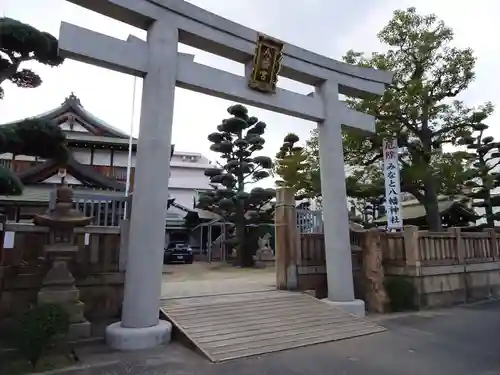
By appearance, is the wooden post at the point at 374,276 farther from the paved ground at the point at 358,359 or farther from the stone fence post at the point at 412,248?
the paved ground at the point at 358,359

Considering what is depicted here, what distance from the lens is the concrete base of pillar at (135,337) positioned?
499cm

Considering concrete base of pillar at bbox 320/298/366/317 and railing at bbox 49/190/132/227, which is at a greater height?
railing at bbox 49/190/132/227

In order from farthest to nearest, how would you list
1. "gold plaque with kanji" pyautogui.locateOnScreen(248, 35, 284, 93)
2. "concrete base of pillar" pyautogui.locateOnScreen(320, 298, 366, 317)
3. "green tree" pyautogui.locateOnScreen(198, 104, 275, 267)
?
1. "green tree" pyautogui.locateOnScreen(198, 104, 275, 267)
2. "concrete base of pillar" pyautogui.locateOnScreen(320, 298, 366, 317)
3. "gold plaque with kanji" pyautogui.locateOnScreen(248, 35, 284, 93)

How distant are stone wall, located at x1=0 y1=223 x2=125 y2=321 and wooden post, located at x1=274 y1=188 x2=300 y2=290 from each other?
11.5ft

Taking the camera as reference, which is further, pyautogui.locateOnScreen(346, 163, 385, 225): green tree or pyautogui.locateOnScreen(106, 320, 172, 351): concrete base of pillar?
pyautogui.locateOnScreen(346, 163, 385, 225): green tree

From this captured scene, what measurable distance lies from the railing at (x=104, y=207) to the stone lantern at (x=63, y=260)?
2.36 feet

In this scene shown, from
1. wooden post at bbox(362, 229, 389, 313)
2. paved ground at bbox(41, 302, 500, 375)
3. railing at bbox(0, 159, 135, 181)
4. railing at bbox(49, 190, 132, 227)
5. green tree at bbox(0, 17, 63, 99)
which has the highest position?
railing at bbox(0, 159, 135, 181)

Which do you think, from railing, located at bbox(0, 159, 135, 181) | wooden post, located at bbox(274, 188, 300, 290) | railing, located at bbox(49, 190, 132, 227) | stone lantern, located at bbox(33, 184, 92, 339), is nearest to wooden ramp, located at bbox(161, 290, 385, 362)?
wooden post, located at bbox(274, 188, 300, 290)

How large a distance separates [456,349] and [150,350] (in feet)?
14.2

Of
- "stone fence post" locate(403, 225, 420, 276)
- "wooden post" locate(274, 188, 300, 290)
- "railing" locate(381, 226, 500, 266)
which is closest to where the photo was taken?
"wooden post" locate(274, 188, 300, 290)

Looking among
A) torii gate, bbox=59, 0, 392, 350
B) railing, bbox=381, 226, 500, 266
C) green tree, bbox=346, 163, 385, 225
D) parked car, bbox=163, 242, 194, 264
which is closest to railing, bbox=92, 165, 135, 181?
parked car, bbox=163, 242, 194, 264

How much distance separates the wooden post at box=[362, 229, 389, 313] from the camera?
8266mm

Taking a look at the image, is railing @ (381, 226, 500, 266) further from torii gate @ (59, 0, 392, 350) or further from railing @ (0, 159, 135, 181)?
railing @ (0, 159, 135, 181)

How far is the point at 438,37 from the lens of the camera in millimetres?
11609
